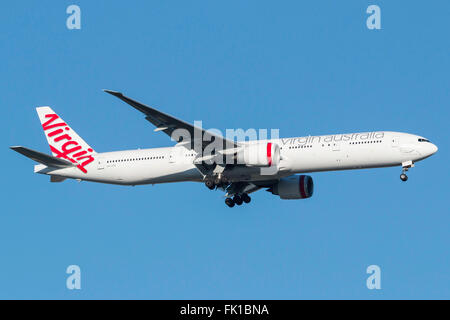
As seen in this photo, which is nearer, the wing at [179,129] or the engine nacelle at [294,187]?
Result: the wing at [179,129]

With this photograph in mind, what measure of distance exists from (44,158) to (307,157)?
58.9 feet

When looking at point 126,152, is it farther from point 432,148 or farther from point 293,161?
point 432,148

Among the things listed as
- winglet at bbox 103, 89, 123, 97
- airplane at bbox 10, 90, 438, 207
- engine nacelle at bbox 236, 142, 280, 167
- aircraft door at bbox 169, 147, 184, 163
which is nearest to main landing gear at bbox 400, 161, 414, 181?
airplane at bbox 10, 90, 438, 207

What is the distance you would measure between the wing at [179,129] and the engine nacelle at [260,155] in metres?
0.98

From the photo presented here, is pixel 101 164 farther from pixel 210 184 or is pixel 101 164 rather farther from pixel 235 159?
pixel 235 159

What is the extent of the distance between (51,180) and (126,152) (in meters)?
5.80

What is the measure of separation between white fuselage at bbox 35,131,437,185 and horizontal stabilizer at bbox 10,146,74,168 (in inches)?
154

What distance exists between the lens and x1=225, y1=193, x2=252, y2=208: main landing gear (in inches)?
2248

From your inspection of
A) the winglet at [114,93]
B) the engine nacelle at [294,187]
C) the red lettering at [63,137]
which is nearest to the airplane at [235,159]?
the engine nacelle at [294,187]

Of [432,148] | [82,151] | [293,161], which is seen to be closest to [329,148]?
[293,161]

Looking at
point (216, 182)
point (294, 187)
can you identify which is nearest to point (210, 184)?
point (216, 182)

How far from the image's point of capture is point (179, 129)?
50625 millimetres

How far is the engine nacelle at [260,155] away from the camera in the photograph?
51.0 metres

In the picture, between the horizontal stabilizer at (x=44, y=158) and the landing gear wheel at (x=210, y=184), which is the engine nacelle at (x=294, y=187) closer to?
the landing gear wheel at (x=210, y=184)
